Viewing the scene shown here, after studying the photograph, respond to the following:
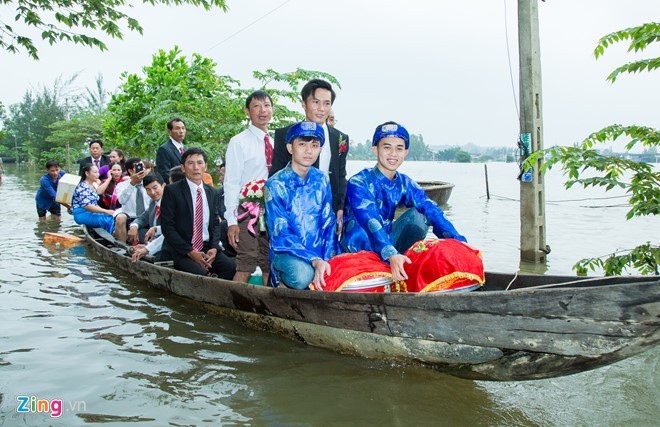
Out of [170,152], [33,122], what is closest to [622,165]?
[170,152]

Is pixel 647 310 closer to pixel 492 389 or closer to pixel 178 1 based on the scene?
pixel 492 389

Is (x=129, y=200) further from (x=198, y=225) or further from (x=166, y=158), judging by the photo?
(x=198, y=225)

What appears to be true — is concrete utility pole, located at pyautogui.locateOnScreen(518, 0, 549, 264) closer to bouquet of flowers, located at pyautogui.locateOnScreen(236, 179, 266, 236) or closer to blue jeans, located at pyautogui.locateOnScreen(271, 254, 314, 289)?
bouquet of flowers, located at pyautogui.locateOnScreen(236, 179, 266, 236)

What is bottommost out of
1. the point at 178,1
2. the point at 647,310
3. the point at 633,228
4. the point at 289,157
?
the point at 633,228

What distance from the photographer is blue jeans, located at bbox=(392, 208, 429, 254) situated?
4.37 metres

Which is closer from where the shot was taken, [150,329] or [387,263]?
[387,263]

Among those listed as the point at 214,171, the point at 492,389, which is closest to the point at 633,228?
the point at 214,171

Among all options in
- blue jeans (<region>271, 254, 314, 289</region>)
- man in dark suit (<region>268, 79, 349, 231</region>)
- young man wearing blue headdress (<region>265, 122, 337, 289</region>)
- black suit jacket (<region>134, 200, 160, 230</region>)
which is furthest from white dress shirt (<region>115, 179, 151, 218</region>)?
blue jeans (<region>271, 254, 314, 289</region>)

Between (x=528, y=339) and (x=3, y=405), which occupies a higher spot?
(x=528, y=339)

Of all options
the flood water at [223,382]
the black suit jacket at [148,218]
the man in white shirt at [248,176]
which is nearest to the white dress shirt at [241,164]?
the man in white shirt at [248,176]

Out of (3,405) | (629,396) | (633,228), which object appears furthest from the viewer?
(633,228)

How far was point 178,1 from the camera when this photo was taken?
582 centimetres

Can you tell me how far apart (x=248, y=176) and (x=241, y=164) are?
0.46 feet

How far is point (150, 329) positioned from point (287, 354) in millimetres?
1523
